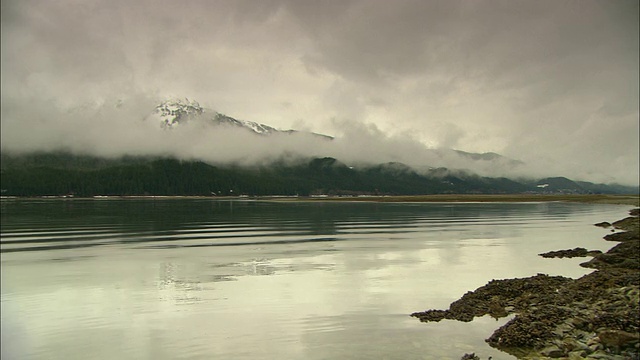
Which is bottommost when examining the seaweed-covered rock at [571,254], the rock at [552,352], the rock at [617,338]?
the seaweed-covered rock at [571,254]

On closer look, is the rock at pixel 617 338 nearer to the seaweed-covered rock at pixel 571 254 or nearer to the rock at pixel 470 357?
the rock at pixel 470 357

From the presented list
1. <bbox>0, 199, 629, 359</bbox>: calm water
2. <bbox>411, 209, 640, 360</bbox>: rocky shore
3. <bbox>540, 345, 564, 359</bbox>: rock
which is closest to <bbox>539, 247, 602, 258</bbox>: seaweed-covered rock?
<bbox>0, 199, 629, 359</bbox>: calm water

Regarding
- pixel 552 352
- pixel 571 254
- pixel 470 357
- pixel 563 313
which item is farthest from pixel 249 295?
pixel 571 254

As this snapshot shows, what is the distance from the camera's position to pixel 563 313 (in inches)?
802

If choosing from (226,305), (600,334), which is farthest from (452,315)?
(226,305)

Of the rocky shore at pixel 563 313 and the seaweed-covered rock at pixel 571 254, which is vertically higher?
the rocky shore at pixel 563 313

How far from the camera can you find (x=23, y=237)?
6041cm

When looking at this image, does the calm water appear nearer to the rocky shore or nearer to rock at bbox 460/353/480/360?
rock at bbox 460/353/480/360

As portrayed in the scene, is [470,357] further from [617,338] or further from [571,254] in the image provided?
[571,254]

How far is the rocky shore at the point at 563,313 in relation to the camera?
53.7ft

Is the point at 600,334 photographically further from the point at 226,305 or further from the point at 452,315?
the point at 226,305

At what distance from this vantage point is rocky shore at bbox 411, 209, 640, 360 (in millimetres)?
16375

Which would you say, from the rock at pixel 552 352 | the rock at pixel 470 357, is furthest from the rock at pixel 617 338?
the rock at pixel 470 357

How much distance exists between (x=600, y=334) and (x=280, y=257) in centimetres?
2961
